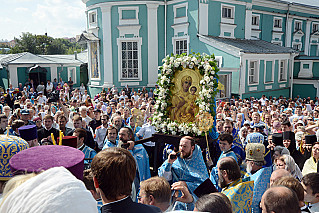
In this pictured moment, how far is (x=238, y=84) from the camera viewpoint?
19891 millimetres

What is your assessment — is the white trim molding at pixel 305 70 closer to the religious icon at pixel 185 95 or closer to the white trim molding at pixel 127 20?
the white trim molding at pixel 127 20

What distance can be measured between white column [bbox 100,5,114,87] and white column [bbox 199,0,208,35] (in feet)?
22.0

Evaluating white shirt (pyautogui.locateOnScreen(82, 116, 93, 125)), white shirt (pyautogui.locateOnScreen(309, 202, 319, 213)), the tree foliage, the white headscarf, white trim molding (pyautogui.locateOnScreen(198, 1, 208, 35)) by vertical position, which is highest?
the tree foliage

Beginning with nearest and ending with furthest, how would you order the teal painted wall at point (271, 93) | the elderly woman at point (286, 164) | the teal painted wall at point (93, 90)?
the elderly woman at point (286, 164), the teal painted wall at point (271, 93), the teal painted wall at point (93, 90)

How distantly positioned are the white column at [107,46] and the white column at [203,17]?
6693mm

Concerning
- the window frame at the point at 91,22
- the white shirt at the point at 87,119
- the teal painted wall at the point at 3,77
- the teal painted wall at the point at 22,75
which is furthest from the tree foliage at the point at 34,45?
the white shirt at the point at 87,119

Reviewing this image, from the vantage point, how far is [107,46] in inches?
869

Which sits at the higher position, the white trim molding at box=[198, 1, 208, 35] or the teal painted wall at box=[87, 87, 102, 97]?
the white trim molding at box=[198, 1, 208, 35]

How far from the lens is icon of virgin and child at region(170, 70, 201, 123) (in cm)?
643

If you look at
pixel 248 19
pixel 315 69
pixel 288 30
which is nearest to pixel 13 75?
pixel 248 19

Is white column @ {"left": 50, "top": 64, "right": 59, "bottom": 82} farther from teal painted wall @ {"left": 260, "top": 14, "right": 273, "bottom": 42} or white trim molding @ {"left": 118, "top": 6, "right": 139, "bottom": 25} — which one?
teal painted wall @ {"left": 260, "top": 14, "right": 273, "bottom": 42}

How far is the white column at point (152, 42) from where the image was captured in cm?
2175

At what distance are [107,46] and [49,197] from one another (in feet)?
70.9

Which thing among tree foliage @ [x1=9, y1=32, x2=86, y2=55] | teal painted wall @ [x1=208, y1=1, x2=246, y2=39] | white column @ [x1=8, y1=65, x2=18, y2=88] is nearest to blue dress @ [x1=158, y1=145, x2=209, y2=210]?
teal painted wall @ [x1=208, y1=1, x2=246, y2=39]
